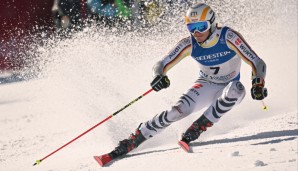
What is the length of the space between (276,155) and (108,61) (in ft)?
20.2

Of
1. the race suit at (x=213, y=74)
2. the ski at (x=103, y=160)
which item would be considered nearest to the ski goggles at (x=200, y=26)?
the race suit at (x=213, y=74)

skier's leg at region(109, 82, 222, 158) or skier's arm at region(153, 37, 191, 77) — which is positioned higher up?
skier's arm at region(153, 37, 191, 77)

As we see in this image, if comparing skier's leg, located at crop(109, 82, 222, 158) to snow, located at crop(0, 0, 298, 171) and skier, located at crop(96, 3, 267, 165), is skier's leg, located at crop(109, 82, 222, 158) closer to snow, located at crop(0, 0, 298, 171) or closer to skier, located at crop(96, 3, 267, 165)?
skier, located at crop(96, 3, 267, 165)

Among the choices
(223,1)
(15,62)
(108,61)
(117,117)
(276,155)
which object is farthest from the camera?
(223,1)

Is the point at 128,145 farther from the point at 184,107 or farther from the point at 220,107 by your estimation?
the point at 220,107

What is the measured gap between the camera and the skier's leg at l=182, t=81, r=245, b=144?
5.21 meters

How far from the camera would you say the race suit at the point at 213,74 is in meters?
5.28

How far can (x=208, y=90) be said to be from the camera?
5.81 m

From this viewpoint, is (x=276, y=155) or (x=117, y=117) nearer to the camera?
(x=276, y=155)

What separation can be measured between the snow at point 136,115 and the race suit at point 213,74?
0.32 metres

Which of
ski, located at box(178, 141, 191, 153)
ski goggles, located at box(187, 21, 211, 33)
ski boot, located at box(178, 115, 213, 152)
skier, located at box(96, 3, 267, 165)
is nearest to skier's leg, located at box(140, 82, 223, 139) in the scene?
skier, located at box(96, 3, 267, 165)

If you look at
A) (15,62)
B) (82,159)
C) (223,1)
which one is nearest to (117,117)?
(82,159)

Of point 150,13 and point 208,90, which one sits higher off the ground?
point 150,13

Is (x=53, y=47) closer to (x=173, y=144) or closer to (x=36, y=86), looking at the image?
(x=36, y=86)
